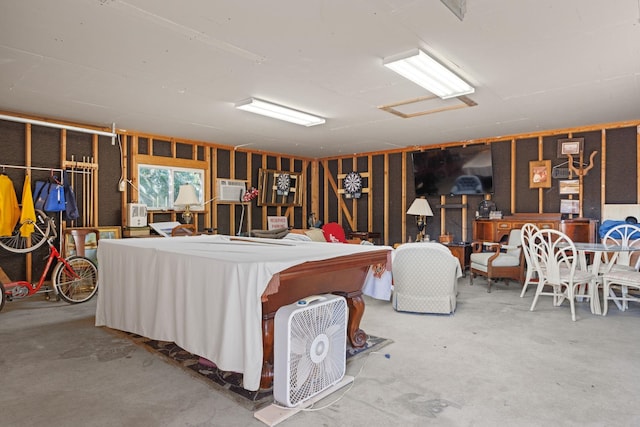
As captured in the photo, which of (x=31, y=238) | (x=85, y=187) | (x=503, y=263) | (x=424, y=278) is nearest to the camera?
(x=424, y=278)

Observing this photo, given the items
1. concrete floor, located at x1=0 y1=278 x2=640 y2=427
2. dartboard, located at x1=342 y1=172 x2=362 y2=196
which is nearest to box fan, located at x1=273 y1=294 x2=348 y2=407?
concrete floor, located at x1=0 y1=278 x2=640 y2=427

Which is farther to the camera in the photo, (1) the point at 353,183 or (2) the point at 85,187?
(1) the point at 353,183

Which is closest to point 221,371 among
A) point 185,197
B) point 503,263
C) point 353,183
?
point 185,197

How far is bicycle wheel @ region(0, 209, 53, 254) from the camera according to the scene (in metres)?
5.17

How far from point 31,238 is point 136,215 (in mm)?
1394

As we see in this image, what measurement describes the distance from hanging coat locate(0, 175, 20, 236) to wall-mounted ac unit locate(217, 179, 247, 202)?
130 inches

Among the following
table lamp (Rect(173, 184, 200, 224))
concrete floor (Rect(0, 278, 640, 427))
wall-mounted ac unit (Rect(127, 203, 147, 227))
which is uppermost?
table lamp (Rect(173, 184, 200, 224))

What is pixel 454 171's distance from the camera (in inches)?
297

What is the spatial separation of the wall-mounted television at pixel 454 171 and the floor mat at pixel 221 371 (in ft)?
15.6

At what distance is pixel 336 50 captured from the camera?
3291mm

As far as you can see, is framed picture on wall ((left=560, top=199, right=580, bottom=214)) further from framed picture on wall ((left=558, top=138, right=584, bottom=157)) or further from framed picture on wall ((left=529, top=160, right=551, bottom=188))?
framed picture on wall ((left=558, top=138, right=584, bottom=157))

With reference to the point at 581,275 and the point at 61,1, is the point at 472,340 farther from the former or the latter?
the point at 61,1

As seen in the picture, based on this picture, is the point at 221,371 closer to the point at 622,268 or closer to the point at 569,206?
the point at 622,268

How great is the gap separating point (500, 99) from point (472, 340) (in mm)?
2937
